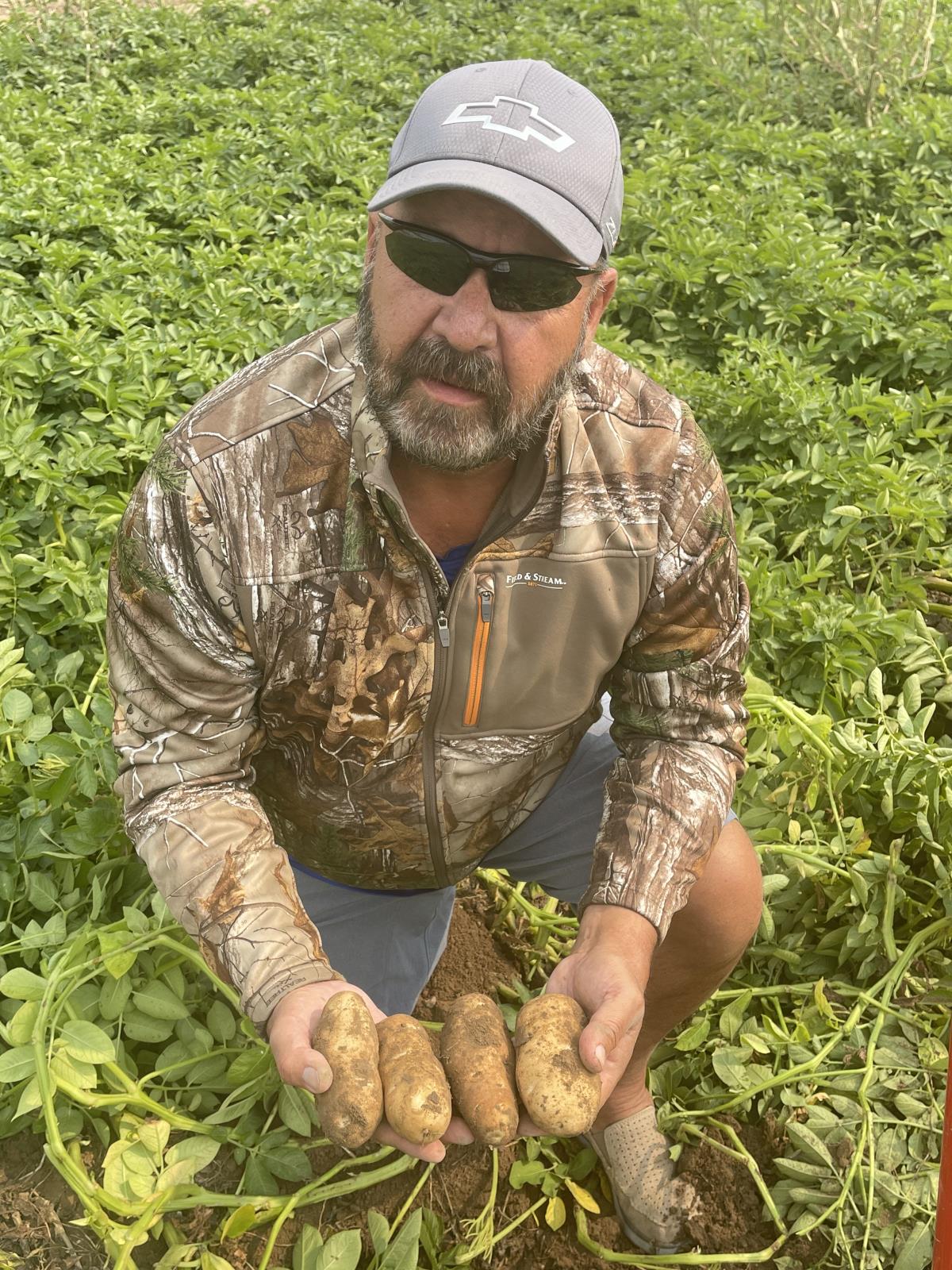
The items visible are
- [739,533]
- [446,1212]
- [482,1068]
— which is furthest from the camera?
[739,533]

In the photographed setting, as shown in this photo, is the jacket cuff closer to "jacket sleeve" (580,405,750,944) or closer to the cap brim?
"jacket sleeve" (580,405,750,944)

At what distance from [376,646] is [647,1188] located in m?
1.24

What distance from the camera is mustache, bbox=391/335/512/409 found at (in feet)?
6.07

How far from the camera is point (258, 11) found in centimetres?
830

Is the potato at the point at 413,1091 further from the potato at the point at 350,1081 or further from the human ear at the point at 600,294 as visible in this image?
the human ear at the point at 600,294

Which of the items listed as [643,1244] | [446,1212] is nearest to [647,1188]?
[643,1244]

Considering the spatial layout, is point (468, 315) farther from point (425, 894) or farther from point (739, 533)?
point (739, 533)

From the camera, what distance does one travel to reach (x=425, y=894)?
98.9 inches

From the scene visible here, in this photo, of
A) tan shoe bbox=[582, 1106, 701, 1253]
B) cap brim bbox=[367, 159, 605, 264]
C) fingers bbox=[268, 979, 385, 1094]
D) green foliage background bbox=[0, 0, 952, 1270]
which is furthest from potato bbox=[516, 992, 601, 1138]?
cap brim bbox=[367, 159, 605, 264]

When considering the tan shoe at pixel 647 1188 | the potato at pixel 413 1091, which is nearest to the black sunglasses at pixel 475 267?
the potato at pixel 413 1091

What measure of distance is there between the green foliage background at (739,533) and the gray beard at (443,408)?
108 cm

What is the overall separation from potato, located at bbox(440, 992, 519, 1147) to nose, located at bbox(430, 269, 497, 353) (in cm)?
100

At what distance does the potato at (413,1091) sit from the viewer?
1.70 m

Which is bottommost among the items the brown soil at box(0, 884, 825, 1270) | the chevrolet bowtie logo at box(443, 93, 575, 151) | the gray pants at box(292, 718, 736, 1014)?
the brown soil at box(0, 884, 825, 1270)
